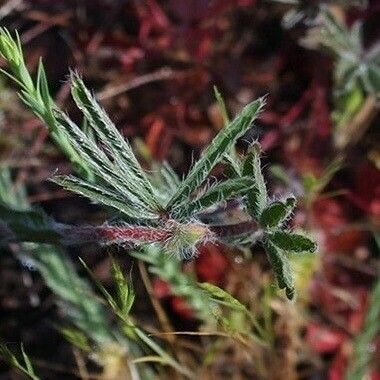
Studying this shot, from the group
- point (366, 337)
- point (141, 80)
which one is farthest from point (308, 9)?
point (366, 337)

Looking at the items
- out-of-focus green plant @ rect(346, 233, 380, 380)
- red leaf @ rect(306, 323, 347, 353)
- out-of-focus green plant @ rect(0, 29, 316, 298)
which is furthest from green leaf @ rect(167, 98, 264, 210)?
red leaf @ rect(306, 323, 347, 353)

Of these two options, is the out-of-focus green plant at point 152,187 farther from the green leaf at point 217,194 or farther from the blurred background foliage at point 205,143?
the blurred background foliage at point 205,143

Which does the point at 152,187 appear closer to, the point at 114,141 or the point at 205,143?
the point at 114,141

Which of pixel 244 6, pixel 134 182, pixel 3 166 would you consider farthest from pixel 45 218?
pixel 244 6

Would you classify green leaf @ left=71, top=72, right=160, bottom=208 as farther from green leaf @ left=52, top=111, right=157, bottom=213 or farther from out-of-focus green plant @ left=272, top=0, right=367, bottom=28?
out-of-focus green plant @ left=272, top=0, right=367, bottom=28

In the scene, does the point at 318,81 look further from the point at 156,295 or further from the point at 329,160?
the point at 156,295

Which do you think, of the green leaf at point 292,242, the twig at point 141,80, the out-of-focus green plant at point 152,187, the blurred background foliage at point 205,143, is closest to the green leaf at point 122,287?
the out-of-focus green plant at point 152,187

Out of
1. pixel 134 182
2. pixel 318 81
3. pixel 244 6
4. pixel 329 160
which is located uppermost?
pixel 244 6
